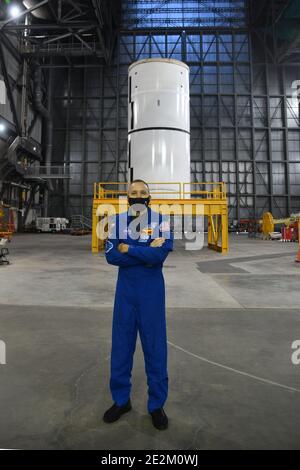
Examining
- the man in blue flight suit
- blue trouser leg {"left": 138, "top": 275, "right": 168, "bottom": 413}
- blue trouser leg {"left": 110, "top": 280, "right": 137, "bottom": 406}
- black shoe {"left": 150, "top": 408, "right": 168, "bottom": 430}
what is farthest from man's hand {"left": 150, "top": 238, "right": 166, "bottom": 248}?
black shoe {"left": 150, "top": 408, "right": 168, "bottom": 430}

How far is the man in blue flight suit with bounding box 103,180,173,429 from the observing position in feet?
7.02

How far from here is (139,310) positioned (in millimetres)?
2201

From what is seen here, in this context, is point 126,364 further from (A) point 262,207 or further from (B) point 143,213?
(A) point 262,207

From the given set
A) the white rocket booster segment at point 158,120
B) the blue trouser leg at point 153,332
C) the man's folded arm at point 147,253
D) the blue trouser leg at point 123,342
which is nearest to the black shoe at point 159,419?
the blue trouser leg at point 153,332

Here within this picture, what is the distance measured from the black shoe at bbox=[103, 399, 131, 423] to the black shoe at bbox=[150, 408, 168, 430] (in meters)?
0.22

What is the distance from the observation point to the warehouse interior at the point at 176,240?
216cm

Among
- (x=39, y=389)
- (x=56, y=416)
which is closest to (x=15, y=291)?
(x=39, y=389)

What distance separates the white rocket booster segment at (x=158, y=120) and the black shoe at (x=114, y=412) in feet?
32.4

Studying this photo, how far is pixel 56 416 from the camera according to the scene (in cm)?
208

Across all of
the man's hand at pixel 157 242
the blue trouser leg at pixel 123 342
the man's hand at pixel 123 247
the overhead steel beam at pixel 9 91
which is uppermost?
the overhead steel beam at pixel 9 91

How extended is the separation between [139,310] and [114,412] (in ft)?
2.32

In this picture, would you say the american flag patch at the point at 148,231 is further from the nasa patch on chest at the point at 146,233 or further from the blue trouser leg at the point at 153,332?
the blue trouser leg at the point at 153,332

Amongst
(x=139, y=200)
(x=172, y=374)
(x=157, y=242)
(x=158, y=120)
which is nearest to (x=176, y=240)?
(x=158, y=120)

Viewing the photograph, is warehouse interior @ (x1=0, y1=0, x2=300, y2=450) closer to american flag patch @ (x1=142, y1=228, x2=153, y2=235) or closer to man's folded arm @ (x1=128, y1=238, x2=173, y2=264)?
man's folded arm @ (x1=128, y1=238, x2=173, y2=264)
